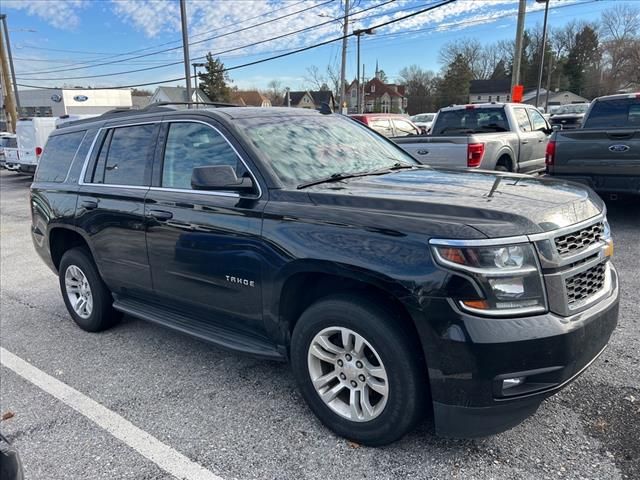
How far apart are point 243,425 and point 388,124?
36.5 ft

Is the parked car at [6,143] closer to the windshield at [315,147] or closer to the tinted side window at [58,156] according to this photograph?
the tinted side window at [58,156]

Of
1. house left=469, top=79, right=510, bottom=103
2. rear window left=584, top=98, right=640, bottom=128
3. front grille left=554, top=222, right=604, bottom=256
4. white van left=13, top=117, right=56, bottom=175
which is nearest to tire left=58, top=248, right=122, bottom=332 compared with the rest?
front grille left=554, top=222, right=604, bottom=256

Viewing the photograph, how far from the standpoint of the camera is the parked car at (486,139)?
8242mm

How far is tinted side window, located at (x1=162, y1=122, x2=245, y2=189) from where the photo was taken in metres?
3.30

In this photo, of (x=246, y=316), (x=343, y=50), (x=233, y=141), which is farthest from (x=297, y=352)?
(x=343, y=50)

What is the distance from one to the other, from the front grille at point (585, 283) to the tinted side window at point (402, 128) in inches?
440

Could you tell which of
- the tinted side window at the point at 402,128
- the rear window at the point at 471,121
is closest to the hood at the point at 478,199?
the rear window at the point at 471,121

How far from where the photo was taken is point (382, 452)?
2.69m

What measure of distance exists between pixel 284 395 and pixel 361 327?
3.58ft

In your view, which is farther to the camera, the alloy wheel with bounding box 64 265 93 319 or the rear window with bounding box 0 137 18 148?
the rear window with bounding box 0 137 18 148

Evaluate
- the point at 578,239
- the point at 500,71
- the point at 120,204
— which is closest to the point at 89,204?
the point at 120,204

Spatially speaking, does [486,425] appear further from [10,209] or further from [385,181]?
[10,209]

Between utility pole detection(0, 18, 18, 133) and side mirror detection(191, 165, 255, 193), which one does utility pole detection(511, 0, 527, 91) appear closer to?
side mirror detection(191, 165, 255, 193)

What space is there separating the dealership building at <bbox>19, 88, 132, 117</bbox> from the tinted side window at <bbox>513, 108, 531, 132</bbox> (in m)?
54.3
